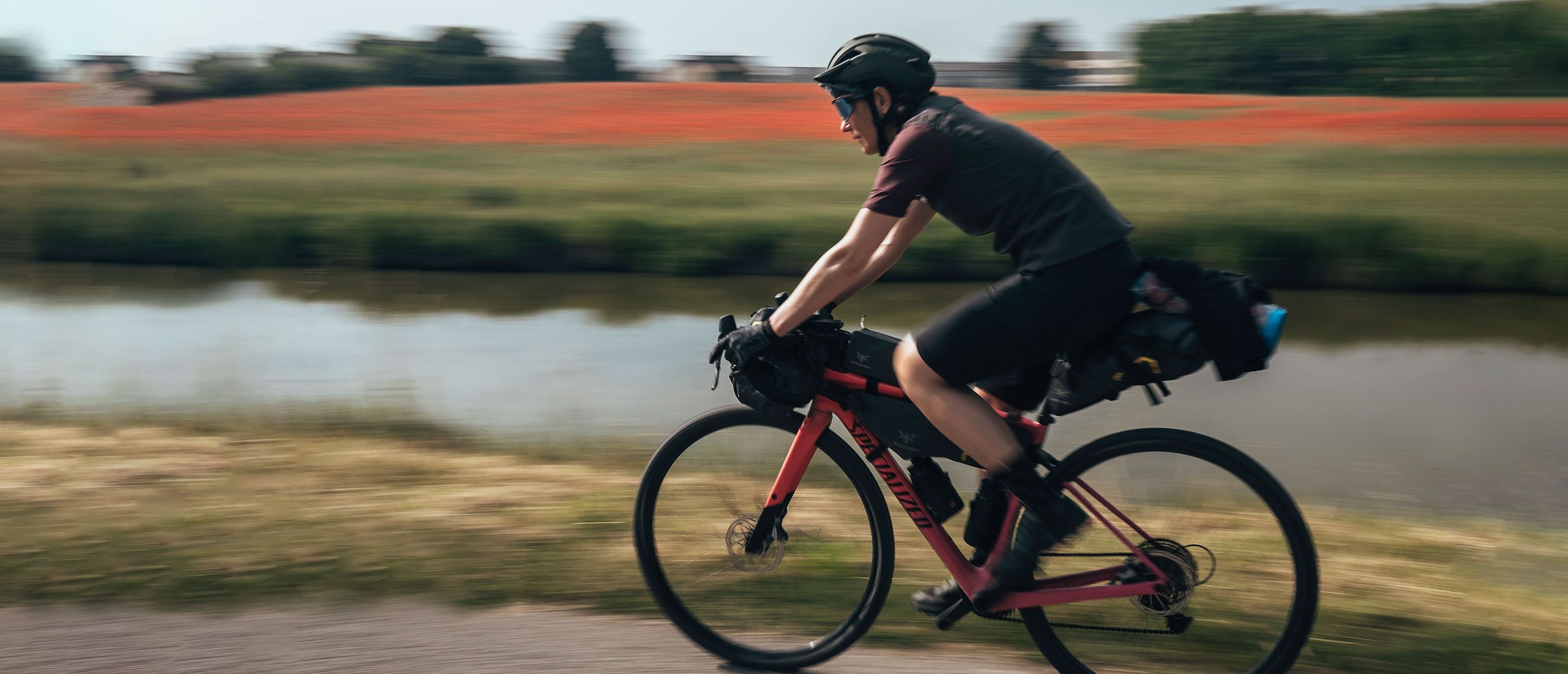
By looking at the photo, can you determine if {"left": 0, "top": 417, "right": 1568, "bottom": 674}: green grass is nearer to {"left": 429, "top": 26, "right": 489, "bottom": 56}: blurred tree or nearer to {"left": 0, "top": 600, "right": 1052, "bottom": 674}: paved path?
{"left": 0, "top": 600, "right": 1052, "bottom": 674}: paved path

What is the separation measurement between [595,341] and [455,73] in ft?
49.4

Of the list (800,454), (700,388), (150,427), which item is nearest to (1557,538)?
(800,454)

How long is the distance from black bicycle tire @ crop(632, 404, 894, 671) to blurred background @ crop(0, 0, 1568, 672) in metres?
0.15

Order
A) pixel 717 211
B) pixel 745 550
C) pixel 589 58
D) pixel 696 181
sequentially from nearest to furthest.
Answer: pixel 745 550 → pixel 717 211 → pixel 696 181 → pixel 589 58

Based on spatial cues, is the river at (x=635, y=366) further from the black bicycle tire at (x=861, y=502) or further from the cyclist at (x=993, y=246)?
the cyclist at (x=993, y=246)

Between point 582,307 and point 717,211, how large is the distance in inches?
179

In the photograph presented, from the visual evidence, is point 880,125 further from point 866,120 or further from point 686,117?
point 686,117

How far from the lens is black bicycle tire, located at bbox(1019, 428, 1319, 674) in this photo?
2832 millimetres

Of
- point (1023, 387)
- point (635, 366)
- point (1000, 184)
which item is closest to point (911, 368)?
point (1023, 387)

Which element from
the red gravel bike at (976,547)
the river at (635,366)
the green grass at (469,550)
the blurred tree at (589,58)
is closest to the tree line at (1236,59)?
the blurred tree at (589,58)

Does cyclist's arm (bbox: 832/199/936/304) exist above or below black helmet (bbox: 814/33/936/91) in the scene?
below

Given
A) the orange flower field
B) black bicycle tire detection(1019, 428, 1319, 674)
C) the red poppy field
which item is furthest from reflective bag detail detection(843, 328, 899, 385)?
the orange flower field

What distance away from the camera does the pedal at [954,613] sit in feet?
10.3

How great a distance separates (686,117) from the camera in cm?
1978
